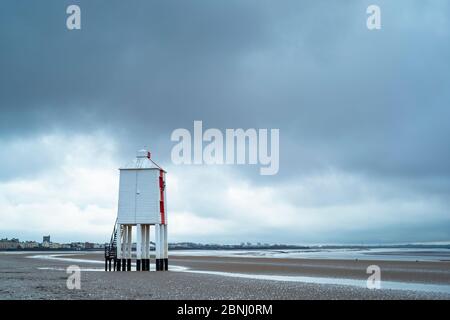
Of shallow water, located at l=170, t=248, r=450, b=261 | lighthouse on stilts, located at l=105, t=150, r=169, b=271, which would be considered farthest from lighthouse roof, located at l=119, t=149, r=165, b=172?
shallow water, located at l=170, t=248, r=450, b=261

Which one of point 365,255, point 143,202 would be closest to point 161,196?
point 143,202

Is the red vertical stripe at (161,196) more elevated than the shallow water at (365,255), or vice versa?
the red vertical stripe at (161,196)

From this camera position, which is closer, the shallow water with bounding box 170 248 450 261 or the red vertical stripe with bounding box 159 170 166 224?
the red vertical stripe with bounding box 159 170 166 224

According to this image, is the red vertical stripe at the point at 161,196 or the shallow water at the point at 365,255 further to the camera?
the shallow water at the point at 365,255

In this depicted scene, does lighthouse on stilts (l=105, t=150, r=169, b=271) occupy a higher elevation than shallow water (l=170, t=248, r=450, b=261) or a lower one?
higher

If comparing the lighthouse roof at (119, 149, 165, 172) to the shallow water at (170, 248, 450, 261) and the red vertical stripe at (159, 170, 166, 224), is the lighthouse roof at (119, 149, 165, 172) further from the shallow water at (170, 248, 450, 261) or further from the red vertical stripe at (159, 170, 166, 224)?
the shallow water at (170, 248, 450, 261)

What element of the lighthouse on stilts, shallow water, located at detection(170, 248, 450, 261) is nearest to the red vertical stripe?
the lighthouse on stilts

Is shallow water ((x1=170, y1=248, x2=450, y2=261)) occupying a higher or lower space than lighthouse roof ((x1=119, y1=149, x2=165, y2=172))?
lower

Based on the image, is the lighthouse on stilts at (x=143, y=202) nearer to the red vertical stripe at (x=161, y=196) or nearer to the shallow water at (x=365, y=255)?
the red vertical stripe at (x=161, y=196)

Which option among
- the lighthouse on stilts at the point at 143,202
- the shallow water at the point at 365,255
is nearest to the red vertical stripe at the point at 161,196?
the lighthouse on stilts at the point at 143,202

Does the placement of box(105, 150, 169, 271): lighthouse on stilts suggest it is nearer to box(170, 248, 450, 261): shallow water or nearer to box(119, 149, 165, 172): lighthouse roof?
box(119, 149, 165, 172): lighthouse roof
